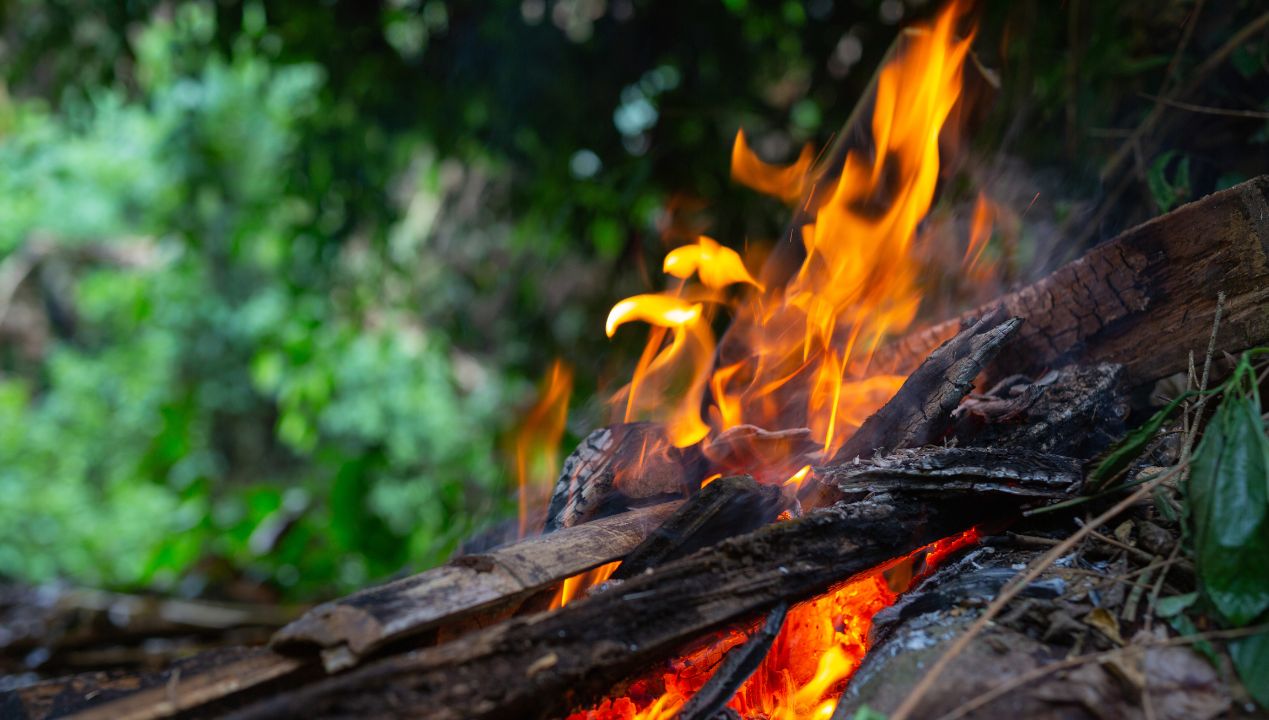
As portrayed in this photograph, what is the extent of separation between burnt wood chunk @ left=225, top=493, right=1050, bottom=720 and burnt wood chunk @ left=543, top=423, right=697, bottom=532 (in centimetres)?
50

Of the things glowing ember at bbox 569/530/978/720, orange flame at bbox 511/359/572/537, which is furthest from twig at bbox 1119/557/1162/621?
orange flame at bbox 511/359/572/537

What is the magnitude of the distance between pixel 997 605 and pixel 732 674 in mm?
462

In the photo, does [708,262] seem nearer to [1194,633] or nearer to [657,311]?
[657,311]

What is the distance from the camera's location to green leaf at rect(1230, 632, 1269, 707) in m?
1.28

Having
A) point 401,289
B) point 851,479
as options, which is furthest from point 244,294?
point 851,479

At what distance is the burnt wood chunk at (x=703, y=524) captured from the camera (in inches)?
69.1

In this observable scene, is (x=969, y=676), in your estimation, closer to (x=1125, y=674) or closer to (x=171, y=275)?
(x=1125, y=674)

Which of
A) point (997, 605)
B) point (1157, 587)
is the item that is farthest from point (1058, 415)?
point (997, 605)

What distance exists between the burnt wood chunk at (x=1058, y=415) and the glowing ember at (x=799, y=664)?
0.23 m

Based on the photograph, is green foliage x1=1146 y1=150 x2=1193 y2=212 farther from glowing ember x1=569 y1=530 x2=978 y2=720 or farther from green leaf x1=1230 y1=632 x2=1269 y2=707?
green leaf x1=1230 y1=632 x2=1269 y2=707

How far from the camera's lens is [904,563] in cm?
195

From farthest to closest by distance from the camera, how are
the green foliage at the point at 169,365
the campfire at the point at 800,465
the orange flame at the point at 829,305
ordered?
1. the green foliage at the point at 169,365
2. the orange flame at the point at 829,305
3. the campfire at the point at 800,465

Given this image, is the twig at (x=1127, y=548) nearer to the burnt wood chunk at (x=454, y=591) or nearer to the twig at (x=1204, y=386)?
the twig at (x=1204, y=386)

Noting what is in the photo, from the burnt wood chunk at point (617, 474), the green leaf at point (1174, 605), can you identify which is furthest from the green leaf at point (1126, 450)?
the burnt wood chunk at point (617, 474)
